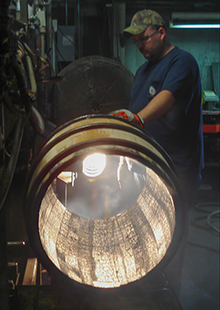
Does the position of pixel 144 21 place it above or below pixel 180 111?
above

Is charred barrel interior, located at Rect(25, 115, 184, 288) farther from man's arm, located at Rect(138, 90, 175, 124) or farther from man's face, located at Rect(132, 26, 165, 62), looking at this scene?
man's face, located at Rect(132, 26, 165, 62)

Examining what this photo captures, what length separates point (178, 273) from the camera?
1657 millimetres

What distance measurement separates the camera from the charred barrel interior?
49 centimetres

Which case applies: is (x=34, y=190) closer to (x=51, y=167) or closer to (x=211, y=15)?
(x=51, y=167)

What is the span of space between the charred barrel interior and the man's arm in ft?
1.18

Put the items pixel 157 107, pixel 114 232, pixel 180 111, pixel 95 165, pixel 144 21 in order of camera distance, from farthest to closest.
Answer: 1. pixel 144 21
2. pixel 180 111
3. pixel 157 107
4. pixel 95 165
5. pixel 114 232

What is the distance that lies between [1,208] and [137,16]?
52.1 inches

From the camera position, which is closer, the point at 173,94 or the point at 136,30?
the point at 173,94

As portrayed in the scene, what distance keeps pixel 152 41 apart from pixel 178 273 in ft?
4.68

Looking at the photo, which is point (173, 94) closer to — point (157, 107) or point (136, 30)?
point (157, 107)

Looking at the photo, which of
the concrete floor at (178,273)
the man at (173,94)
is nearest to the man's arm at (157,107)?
the man at (173,94)

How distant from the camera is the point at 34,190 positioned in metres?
0.49

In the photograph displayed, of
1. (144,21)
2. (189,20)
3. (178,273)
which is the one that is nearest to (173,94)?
(144,21)

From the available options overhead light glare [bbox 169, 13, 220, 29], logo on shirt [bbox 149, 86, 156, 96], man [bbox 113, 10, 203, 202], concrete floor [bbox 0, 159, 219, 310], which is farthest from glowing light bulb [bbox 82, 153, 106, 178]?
overhead light glare [bbox 169, 13, 220, 29]
